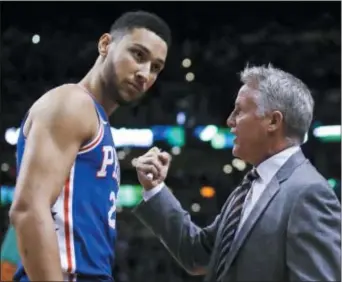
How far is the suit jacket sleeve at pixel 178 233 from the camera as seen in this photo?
6.15 feet

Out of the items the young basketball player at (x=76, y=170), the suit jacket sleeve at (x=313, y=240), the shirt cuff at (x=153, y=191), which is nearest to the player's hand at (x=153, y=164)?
the shirt cuff at (x=153, y=191)

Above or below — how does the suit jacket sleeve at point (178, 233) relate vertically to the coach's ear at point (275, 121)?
below

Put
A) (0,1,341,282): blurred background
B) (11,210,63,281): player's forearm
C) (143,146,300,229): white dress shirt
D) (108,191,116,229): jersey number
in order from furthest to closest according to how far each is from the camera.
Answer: (0,1,341,282): blurred background
(143,146,300,229): white dress shirt
(108,191,116,229): jersey number
(11,210,63,281): player's forearm

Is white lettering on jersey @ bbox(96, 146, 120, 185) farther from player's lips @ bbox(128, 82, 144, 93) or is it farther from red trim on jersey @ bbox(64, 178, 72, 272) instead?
player's lips @ bbox(128, 82, 144, 93)

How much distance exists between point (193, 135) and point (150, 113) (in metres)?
0.32

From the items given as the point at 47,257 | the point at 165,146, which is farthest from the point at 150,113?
the point at 47,257

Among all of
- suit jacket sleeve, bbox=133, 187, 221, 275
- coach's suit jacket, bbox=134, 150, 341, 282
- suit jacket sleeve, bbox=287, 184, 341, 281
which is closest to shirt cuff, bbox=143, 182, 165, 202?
suit jacket sleeve, bbox=133, 187, 221, 275

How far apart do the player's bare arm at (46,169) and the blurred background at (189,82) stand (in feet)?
7.15

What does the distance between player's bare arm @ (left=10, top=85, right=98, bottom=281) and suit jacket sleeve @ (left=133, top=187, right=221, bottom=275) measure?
43cm

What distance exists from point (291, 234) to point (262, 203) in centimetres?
12

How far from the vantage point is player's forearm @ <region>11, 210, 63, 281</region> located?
1.35 m

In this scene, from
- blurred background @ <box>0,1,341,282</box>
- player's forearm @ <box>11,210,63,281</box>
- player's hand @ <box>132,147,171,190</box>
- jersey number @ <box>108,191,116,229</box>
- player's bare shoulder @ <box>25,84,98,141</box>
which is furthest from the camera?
blurred background @ <box>0,1,341,282</box>

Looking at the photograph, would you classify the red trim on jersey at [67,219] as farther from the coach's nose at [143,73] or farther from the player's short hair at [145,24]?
the player's short hair at [145,24]

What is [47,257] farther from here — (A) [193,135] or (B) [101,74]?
(A) [193,135]
